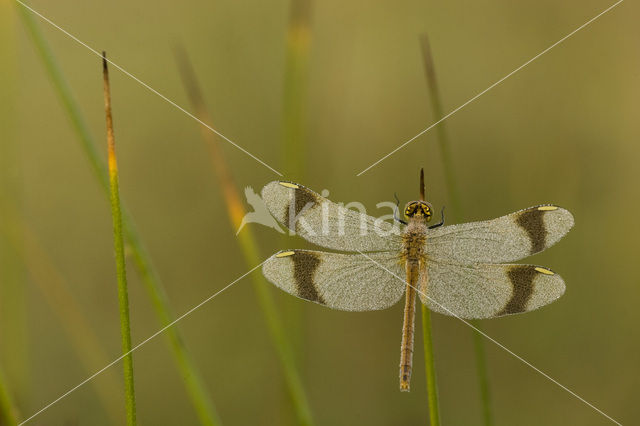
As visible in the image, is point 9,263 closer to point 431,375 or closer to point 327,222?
point 327,222

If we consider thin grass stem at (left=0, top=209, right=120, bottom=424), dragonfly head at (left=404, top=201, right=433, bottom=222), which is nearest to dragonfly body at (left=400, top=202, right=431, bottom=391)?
dragonfly head at (left=404, top=201, right=433, bottom=222)

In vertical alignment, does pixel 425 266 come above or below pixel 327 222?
below

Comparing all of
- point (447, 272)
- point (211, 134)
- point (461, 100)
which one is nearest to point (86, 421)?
point (211, 134)

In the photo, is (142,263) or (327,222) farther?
(327,222)

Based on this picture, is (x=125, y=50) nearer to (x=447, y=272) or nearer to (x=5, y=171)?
(x=5, y=171)

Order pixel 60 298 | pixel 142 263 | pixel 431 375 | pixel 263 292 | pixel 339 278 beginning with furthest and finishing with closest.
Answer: pixel 60 298, pixel 339 278, pixel 263 292, pixel 142 263, pixel 431 375

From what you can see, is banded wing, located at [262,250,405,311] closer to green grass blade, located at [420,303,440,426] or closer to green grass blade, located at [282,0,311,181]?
green grass blade, located at [282,0,311,181]

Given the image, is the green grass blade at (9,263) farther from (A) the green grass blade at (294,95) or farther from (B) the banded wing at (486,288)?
(B) the banded wing at (486,288)

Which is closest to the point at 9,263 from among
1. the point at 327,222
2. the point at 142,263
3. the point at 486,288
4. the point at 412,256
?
the point at 142,263
